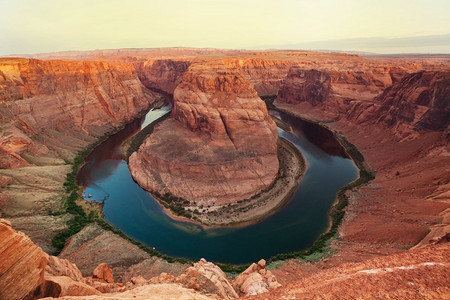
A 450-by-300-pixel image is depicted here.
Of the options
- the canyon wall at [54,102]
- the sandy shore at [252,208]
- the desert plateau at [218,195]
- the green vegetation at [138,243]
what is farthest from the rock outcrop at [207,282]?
the canyon wall at [54,102]

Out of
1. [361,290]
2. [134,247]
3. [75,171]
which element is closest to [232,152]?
Answer: [134,247]

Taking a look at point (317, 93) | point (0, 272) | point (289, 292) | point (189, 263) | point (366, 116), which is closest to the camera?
point (0, 272)

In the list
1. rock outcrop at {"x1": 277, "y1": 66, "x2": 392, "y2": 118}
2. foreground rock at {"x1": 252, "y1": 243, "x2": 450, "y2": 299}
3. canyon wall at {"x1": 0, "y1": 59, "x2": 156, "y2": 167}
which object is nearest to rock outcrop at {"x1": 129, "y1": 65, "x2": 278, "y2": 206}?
canyon wall at {"x1": 0, "y1": 59, "x2": 156, "y2": 167}

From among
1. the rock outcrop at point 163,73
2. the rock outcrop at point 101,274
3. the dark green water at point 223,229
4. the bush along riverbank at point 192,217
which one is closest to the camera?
the rock outcrop at point 101,274

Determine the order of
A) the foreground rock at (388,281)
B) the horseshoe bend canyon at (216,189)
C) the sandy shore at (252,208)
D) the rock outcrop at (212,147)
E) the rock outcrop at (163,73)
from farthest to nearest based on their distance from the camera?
the rock outcrop at (163,73)
the rock outcrop at (212,147)
the sandy shore at (252,208)
the horseshoe bend canyon at (216,189)
the foreground rock at (388,281)

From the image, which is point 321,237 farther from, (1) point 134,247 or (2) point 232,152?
(1) point 134,247

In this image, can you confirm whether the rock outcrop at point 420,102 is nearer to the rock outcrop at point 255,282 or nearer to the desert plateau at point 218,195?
the desert plateau at point 218,195

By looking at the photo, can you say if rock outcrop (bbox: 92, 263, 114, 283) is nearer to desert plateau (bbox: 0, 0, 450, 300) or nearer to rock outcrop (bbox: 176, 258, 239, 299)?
desert plateau (bbox: 0, 0, 450, 300)
